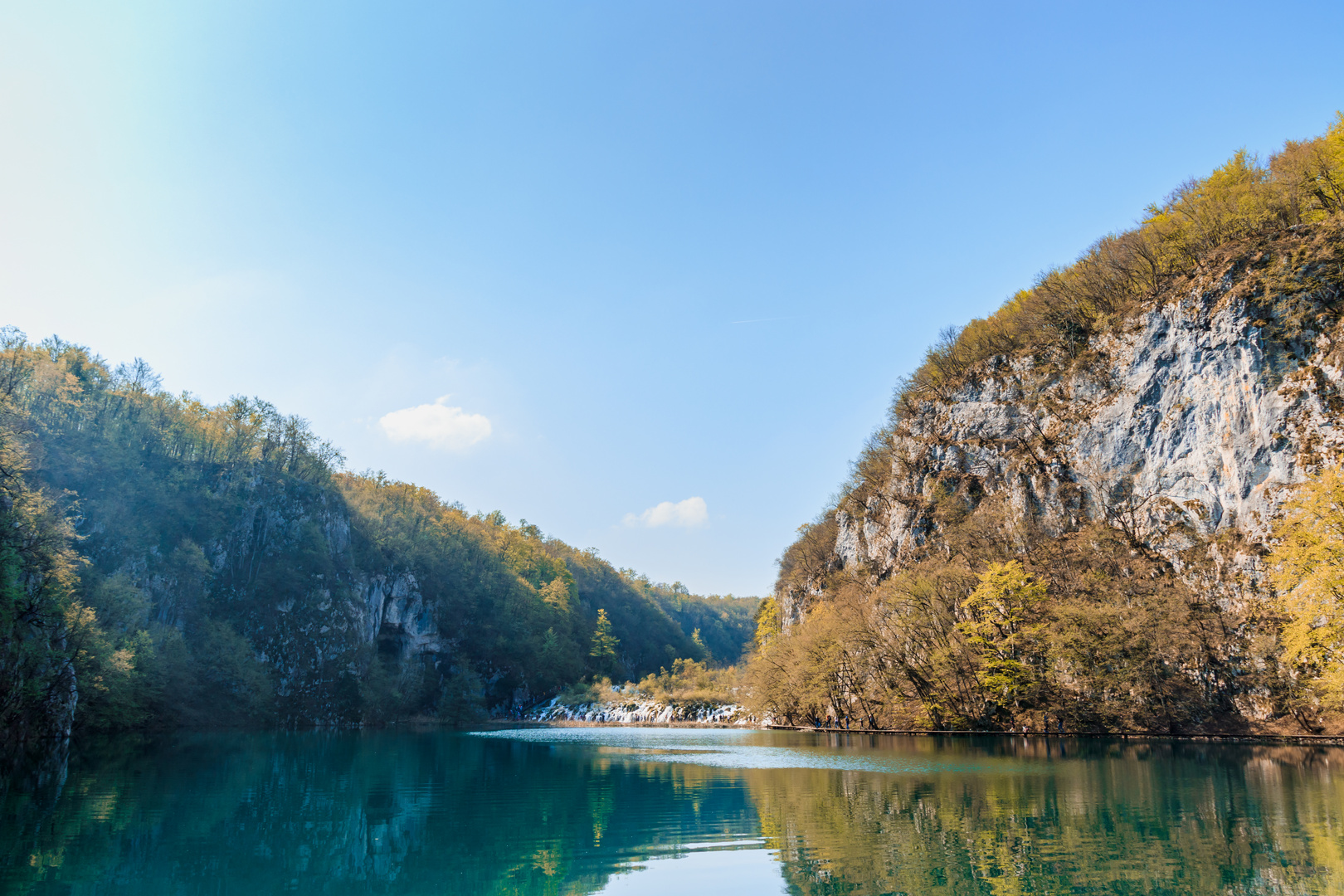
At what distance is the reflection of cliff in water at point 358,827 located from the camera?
10.7m

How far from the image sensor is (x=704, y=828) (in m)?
14.6

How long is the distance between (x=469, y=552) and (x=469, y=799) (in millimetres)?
97774

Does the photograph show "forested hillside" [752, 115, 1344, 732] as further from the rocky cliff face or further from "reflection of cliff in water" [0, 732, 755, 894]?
"reflection of cliff in water" [0, 732, 755, 894]

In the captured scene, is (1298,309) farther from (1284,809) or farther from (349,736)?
(349,736)

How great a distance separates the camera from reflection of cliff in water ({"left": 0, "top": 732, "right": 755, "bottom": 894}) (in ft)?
35.0

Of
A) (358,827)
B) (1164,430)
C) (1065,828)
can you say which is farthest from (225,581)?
(1164,430)

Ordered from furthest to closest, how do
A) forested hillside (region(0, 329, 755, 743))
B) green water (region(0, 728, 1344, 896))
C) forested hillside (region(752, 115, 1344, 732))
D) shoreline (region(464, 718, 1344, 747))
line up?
forested hillside (region(752, 115, 1344, 732)) → shoreline (region(464, 718, 1344, 747)) → forested hillside (region(0, 329, 755, 743)) → green water (region(0, 728, 1344, 896))

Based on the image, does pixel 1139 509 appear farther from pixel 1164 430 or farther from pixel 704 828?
pixel 704 828

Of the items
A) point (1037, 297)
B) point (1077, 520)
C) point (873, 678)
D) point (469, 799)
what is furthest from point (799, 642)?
point (469, 799)

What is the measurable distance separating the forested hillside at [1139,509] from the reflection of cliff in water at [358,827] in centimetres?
2507

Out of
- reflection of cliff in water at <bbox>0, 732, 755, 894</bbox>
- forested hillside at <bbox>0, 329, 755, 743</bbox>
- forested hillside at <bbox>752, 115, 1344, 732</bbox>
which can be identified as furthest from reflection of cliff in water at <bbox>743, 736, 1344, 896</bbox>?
forested hillside at <bbox>0, 329, 755, 743</bbox>

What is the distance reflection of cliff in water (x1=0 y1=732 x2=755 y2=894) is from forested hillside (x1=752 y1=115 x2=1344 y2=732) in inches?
987

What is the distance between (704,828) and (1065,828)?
6.64 meters

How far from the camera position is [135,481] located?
63.2m
